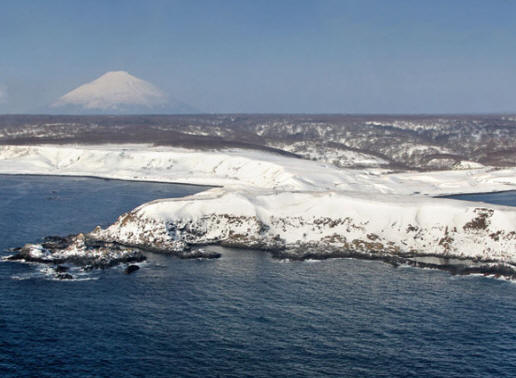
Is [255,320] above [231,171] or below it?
below

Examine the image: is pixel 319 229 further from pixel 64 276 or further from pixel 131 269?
pixel 64 276

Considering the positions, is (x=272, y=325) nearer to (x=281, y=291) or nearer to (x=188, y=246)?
(x=281, y=291)

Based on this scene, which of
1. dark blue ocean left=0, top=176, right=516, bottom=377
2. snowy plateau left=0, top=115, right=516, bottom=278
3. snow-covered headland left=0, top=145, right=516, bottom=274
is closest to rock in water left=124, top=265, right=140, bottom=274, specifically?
dark blue ocean left=0, top=176, right=516, bottom=377

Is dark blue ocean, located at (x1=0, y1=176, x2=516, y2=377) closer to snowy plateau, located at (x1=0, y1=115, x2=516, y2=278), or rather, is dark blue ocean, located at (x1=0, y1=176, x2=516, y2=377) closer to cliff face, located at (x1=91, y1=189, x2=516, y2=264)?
snowy plateau, located at (x1=0, y1=115, x2=516, y2=278)

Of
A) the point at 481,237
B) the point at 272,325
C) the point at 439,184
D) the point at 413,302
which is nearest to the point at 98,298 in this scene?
the point at 272,325

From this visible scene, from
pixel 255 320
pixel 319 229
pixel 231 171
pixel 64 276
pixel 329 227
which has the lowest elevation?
Result: pixel 255 320

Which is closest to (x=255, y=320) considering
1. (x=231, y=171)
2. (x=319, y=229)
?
(x=319, y=229)

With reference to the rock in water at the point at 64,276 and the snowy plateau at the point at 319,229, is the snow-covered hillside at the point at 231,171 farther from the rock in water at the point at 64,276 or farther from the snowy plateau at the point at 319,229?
the rock in water at the point at 64,276

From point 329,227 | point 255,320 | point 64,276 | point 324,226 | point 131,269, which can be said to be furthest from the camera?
point 324,226
